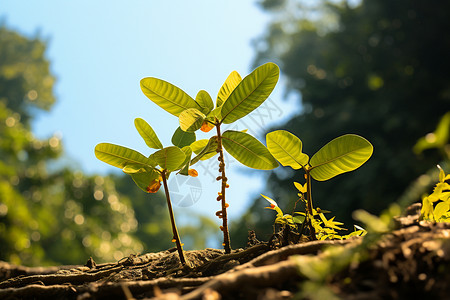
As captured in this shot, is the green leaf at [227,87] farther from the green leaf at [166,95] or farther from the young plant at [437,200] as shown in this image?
the young plant at [437,200]

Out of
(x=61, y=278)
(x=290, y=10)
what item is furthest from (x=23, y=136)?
(x=290, y=10)

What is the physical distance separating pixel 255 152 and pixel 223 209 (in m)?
0.15

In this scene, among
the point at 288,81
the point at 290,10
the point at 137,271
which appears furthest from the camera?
the point at 290,10

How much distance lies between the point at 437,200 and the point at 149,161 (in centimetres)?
61

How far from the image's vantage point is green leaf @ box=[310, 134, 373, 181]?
797 mm

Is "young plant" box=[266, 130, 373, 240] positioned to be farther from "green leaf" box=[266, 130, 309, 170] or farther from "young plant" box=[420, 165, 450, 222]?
"young plant" box=[420, 165, 450, 222]

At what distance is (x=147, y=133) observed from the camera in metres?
0.88

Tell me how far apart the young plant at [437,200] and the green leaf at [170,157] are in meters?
0.50

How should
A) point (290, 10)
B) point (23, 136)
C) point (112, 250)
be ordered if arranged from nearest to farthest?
point (23, 136), point (112, 250), point (290, 10)

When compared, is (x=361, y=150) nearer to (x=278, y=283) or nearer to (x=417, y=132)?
(x=278, y=283)

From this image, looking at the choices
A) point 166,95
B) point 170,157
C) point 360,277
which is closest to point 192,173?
point 170,157

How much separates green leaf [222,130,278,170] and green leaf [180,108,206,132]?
9cm

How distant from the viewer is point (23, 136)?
8.24 meters

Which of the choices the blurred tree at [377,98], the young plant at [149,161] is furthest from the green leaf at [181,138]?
the blurred tree at [377,98]
